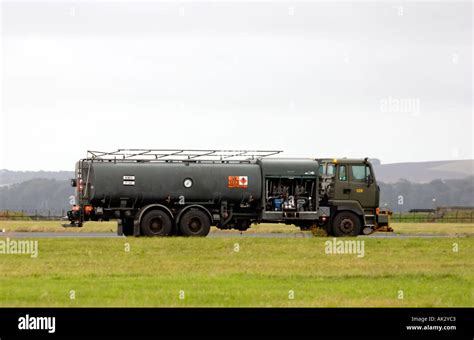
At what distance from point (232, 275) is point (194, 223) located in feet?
49.1

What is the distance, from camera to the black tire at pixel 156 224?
37750 millimetres

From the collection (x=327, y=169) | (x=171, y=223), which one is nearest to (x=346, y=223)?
(x=327, y=169)

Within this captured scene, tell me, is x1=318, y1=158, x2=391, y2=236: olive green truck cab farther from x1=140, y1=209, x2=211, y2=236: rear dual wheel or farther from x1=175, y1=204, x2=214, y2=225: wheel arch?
x1=140, y1=209, x2=211, y2=236: rear dual wheel

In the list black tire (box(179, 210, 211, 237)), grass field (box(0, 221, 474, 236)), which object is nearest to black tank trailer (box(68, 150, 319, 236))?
black tire (box(179, 210, 211, 237))

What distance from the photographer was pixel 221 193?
38750 millimetres

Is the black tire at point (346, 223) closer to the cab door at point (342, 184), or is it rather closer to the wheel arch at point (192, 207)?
the cab door at point (342, 184)

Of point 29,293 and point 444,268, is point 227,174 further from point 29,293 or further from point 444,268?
point 29,293

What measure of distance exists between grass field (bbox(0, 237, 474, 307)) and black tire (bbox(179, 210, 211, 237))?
3.61 metres

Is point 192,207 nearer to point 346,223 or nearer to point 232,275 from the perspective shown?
point 346,223

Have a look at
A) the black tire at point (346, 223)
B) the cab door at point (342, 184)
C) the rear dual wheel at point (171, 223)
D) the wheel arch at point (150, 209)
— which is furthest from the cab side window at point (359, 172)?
the wheel arch at point (150, 209)

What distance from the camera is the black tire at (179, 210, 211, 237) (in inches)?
1500

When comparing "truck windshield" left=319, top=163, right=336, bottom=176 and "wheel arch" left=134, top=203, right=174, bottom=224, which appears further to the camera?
"truck windshield" left=319, top=163, right=336, bottom=176

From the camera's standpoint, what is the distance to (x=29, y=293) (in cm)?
1973
